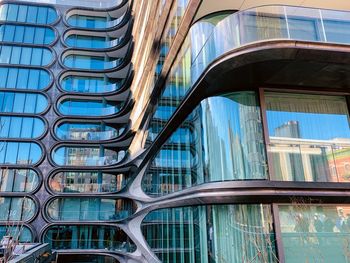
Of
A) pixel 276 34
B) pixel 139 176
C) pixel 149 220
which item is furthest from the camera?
pixel 139 176

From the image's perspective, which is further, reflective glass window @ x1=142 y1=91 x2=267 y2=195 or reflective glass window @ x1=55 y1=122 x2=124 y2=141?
reflective glass window @ x1=55 y1=122 x2=124 y2=141

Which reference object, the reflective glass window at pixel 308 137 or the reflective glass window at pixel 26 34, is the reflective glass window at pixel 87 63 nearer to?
the reflective glass window at pixel 26 34

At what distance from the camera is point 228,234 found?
313 inches

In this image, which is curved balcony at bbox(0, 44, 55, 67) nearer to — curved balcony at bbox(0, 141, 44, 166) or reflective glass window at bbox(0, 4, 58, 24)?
reflective glass window at bbox(0, 4, 58, 24)

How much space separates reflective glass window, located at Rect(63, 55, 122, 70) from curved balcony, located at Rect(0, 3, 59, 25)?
4.96 m

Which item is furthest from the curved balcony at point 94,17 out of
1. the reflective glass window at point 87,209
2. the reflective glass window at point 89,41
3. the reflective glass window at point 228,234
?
the reflective glass window at point 228,234

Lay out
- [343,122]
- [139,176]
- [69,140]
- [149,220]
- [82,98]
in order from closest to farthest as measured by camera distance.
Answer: [343,122], [149,220], [139,176], [69,140], [82,98]

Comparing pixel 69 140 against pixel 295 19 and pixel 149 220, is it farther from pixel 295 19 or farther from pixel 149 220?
pixel 295 19

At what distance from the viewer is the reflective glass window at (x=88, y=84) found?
34281 millimetres

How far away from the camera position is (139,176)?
24.6 meters

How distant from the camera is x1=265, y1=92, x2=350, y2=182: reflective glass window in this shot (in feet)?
27.2

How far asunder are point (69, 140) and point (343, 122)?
2804 cm

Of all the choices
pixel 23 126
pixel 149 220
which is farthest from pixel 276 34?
pixel 23 126

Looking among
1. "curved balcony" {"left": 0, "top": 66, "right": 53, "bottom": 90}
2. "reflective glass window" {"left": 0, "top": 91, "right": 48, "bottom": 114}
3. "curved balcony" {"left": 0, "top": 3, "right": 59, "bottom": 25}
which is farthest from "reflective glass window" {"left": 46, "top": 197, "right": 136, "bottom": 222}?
"curved balcony" {"left": 0, "top": 3, "right": 59, "bottom": 25}
